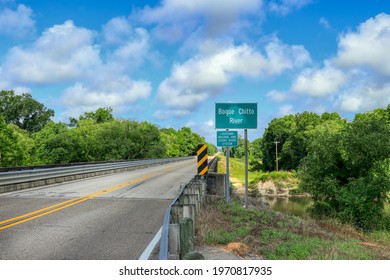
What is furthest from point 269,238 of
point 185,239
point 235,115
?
point 235,115

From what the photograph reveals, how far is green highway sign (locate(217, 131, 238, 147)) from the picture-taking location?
14.3 metres

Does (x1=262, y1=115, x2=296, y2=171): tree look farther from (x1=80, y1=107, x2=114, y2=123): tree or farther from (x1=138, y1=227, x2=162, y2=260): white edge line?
(x1=138, y1=227, x2=162, y2=260): white edge line

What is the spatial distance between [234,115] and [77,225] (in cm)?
705

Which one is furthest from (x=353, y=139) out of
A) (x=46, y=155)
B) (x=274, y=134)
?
(x=274, y=134)

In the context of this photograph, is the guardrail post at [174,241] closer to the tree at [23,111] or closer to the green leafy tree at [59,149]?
the green leafy tree at [59,149]

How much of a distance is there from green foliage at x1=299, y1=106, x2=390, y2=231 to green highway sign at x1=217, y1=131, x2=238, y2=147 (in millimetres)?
15745

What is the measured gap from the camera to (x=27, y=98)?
122 m

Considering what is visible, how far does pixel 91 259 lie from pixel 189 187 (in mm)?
5388

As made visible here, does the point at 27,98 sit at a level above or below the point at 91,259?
above

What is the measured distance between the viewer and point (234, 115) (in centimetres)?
1395

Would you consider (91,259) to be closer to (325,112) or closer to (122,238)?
(122,238)

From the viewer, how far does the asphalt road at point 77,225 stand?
6676mm

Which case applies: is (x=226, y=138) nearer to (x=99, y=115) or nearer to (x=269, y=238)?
(x=269, y=238)

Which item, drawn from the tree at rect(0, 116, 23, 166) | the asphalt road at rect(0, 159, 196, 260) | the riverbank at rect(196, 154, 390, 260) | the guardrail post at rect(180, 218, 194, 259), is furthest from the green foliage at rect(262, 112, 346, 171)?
the guardrail post at rect(180, 218, 194, 259)
